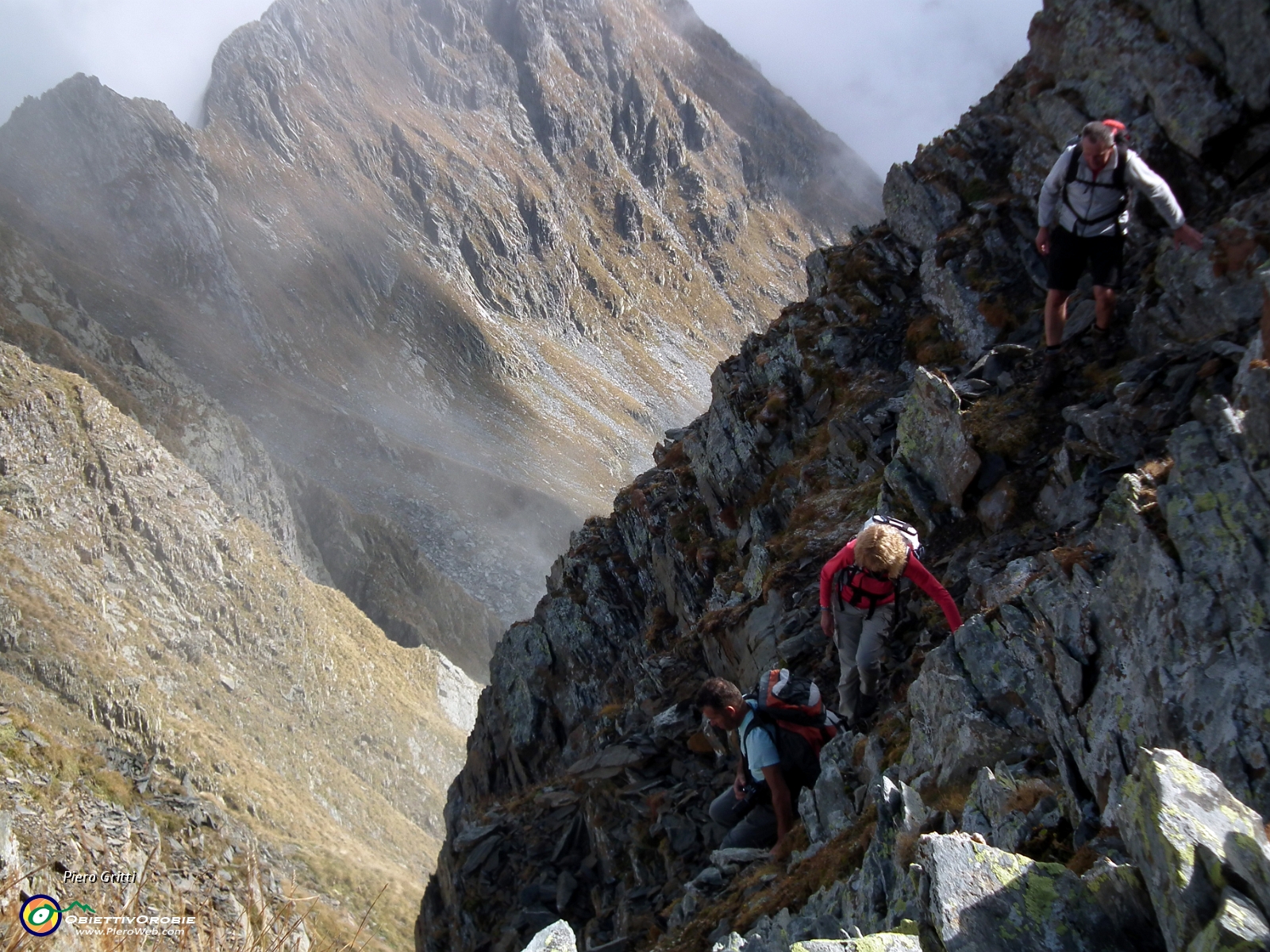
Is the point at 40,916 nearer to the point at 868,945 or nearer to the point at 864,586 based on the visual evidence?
the point at 868,945

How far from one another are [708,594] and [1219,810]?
739 inches

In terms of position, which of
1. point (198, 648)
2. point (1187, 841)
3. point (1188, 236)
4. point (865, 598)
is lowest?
point (198, 648)

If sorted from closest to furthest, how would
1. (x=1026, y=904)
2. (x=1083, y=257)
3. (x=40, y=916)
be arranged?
(x=1026, y=904) < (x=40, y=916) < (x=1083, y=257)

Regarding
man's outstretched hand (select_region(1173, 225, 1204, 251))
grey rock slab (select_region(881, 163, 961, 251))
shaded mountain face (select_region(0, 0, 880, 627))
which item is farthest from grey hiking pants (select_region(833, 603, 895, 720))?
shaded mountain face (select_region(0, 0, 880, 627))

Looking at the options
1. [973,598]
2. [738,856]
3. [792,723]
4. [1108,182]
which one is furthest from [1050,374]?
[738,856]

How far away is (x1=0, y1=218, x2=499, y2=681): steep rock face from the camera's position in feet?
221

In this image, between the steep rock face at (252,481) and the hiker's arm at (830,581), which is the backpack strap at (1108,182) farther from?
the steep rock face at (252,481)

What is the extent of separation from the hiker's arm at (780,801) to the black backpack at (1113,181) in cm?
809

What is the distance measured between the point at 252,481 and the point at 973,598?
71754 mm

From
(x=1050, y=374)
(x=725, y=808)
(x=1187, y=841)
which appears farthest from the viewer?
(x=1050, y=374)

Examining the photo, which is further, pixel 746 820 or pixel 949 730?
pixel 746 820

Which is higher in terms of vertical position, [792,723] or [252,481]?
[792,723]

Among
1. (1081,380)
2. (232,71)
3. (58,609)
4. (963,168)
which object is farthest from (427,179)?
(1081,380)

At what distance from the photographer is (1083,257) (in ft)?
38.4
